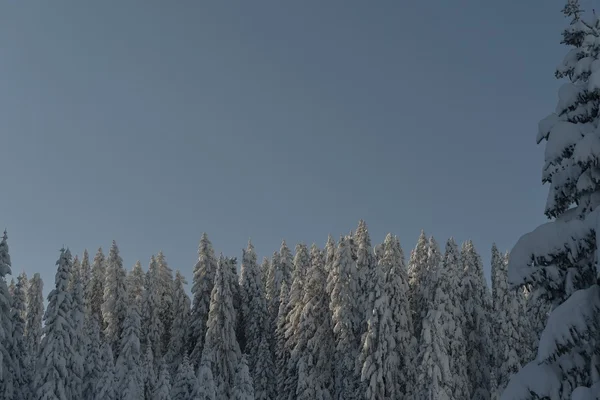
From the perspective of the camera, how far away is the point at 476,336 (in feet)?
173

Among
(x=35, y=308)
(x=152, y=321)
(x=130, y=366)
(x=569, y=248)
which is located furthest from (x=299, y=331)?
(x=35, y=308)

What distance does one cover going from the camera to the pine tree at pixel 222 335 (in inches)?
2197

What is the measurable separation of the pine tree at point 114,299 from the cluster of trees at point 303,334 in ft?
0.75

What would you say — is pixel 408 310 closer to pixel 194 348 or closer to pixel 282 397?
pixel 282 397

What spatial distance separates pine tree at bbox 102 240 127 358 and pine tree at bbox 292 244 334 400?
24.8 m

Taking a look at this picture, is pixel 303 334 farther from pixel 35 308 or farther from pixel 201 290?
pixel 35 308

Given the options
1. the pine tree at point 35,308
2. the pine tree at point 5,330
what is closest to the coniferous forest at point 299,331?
the pine tree at point 5,330

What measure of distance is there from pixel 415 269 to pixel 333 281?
30.3 feet

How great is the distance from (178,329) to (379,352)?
28.2 m

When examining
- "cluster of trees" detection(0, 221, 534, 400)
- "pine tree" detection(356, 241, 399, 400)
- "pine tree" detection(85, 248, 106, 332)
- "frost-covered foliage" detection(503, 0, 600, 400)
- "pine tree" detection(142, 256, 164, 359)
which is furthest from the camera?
"pine tree" detection(85, 248, 106, 332)

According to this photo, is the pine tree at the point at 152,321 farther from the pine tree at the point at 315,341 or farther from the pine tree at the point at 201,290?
the pine tree at the point at 315,341

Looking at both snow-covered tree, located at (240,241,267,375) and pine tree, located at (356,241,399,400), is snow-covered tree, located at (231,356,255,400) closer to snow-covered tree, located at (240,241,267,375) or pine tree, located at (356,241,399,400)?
pine tree, located at (356,241,399,400)

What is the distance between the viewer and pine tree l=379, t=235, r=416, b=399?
46.8 meters

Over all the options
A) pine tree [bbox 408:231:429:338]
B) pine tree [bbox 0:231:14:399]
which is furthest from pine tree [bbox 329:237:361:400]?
pine tree [bbox 0:231:14:399]
